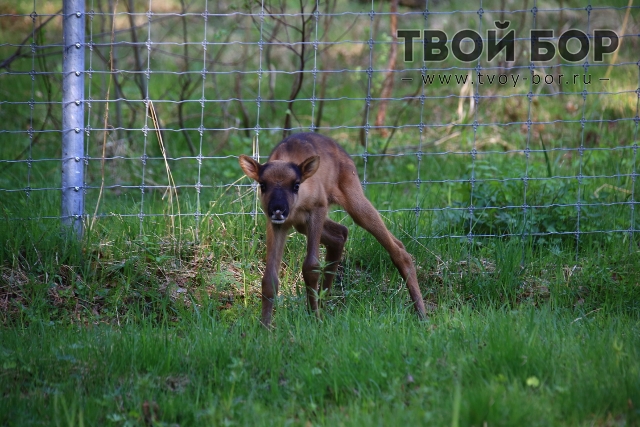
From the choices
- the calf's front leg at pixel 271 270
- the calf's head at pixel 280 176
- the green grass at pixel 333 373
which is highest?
the calf's head at pixel 280 176

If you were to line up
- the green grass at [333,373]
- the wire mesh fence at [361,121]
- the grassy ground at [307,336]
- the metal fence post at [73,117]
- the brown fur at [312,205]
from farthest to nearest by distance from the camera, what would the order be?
1. the wire mesh fence at [361,121]
2. the metal fence post at [73,117]
3. the brown fur at [312,205]
4. the grassy ground at [307,336]
5. the green grass at [333,373]

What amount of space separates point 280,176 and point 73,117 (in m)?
2.10

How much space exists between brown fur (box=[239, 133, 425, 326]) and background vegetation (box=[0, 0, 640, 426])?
248 mm

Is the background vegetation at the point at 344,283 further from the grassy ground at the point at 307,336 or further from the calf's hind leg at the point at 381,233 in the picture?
the calf's hind leg at the point at 381,233

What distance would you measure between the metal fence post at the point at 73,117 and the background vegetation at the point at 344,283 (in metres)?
0.15

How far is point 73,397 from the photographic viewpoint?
446 centimetres

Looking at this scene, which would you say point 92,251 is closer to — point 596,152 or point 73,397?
point 73,397

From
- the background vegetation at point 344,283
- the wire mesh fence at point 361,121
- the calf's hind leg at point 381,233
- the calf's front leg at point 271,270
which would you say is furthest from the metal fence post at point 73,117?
the calf's hind leg at point 381,233

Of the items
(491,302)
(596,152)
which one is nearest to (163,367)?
(491,302)

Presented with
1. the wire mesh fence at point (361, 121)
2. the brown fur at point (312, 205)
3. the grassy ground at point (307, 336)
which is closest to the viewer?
the grassy ground at point (307, 336)

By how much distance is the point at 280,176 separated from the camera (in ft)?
19.1

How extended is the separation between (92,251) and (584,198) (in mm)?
4789

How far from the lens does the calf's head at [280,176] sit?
571cm

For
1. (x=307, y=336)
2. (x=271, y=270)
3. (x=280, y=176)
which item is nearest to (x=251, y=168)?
(x=280, y=176)
